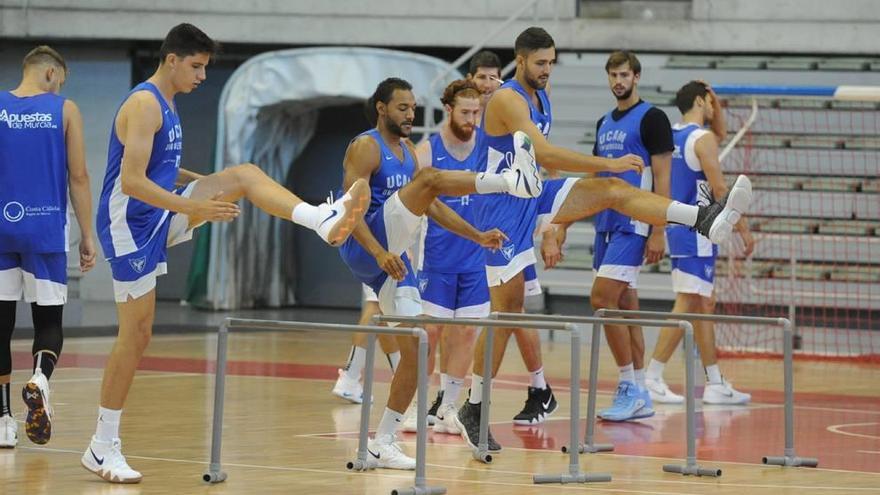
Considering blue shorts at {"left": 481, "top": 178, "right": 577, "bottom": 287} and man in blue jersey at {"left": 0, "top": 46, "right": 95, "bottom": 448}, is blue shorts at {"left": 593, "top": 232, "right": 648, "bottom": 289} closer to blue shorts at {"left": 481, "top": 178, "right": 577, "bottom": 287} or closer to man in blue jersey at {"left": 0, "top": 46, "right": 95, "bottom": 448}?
blue shorts at {"left": 481, "top": 178, "right": 577, "bottom": 287}

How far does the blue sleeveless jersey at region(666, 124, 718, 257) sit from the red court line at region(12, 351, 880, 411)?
130cm

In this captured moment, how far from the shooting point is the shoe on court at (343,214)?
277 inches

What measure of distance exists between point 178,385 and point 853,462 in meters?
5.52

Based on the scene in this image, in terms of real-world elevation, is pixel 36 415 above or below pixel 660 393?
below

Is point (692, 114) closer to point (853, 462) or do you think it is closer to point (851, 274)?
point (853, 462)

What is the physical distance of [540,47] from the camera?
30.4ft

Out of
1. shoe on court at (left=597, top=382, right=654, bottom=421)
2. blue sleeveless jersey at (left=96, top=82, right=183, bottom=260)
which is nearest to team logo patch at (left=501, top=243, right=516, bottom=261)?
shoe on court at (left=597, top=382, right=654, bottom=421)

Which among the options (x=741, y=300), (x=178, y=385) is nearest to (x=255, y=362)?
(x=178, y=385)

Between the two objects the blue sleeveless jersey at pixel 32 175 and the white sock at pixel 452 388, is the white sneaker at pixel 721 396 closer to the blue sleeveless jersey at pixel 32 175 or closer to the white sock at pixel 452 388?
the white sock at pixel 452 388

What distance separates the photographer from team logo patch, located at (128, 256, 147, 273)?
7391 mm

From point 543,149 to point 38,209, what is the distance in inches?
110

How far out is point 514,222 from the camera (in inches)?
368

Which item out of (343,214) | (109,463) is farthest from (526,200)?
(109,463)

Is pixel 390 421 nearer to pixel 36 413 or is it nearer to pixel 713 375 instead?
pixel 36 413
